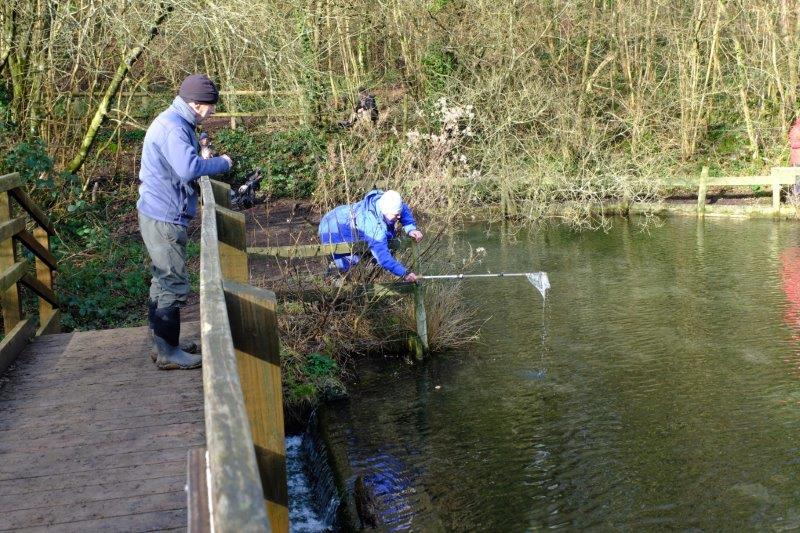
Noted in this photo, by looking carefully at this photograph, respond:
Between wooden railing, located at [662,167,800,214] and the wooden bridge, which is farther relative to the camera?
wooden railing, located at [662,167,800,214]

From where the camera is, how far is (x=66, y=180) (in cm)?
1288

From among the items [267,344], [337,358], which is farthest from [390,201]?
[267,344]

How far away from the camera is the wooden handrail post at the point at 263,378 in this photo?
2924 millimetres

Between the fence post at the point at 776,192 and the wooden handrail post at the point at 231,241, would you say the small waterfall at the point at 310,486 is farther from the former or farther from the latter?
the fence post at the point at 776,192

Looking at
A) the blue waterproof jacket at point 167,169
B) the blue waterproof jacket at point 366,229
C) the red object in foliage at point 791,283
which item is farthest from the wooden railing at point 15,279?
the red object in foliage at point 791,283

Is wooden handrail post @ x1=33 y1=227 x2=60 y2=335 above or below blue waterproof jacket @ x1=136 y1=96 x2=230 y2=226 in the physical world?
below

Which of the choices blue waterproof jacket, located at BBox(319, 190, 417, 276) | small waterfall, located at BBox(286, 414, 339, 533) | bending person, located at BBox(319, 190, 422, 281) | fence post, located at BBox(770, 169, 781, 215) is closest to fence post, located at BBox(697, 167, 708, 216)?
fence post, located at BBox(770, 169, 781, 215)

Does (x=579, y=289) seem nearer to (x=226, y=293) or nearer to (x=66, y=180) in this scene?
(x=66, y=180)

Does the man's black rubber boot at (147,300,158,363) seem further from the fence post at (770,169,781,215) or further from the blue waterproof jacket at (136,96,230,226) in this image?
the fence post at (770,169,781,215)

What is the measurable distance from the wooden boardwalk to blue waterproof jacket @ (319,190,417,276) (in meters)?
2.89

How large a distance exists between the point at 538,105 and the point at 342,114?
470 cm

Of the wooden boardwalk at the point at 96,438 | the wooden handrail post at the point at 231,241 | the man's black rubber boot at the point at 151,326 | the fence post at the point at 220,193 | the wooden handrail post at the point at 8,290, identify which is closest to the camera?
the wooden boardwalk at the point at 96,438

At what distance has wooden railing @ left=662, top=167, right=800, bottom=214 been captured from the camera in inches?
695

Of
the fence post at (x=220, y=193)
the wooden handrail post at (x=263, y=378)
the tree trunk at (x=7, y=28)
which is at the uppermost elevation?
the tree trunk at (x=7, y=28)
